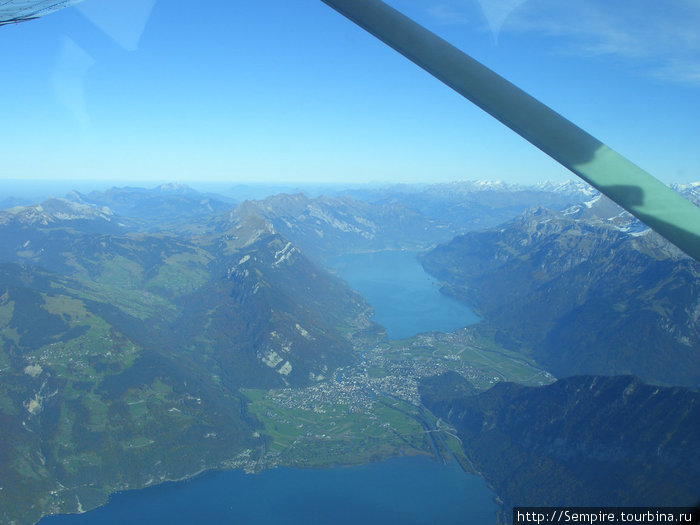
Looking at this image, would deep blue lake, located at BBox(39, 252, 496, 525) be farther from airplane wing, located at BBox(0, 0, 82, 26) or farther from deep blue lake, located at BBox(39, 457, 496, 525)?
airplane wing, located at BBox(0, 0, 82, 26)

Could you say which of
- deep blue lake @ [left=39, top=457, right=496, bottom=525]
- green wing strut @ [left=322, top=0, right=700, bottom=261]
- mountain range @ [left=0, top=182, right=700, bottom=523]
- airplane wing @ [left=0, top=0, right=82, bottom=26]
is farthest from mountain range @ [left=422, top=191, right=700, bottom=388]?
airplane wing @ [left=0, top=0, right=82, bottom=26]

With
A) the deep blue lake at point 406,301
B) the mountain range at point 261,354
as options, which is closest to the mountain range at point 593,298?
the mountain range at point 261,354

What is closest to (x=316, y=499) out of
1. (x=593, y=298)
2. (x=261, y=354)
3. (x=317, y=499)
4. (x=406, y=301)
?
(x=317, y=499)

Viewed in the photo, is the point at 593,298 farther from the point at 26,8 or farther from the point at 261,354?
the point at 26,8

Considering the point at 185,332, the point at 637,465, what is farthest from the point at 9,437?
the point at 637,465

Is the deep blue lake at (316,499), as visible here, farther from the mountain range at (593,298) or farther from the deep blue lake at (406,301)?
the deep blue lake at (406,301)

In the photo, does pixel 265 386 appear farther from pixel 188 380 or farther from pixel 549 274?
pixel 549 274
